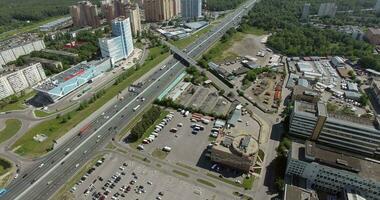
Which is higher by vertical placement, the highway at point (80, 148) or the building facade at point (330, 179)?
the building facade at point (330, 179)

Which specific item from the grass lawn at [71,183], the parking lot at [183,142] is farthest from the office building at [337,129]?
the grass lawn at [71,183]

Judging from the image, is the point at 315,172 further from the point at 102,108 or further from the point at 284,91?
the point at 102,108

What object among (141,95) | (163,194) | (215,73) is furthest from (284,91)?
(163,194)

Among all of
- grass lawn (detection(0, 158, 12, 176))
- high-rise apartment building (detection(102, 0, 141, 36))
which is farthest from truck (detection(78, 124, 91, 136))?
high-rise apartment building (detection(102, 0, 141, 36))

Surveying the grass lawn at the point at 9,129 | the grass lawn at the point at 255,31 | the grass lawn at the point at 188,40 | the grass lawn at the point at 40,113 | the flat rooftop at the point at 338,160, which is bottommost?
the grass lawn at the point at 9,129

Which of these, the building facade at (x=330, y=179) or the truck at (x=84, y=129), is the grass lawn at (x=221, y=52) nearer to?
the truck at (x=84, y=129)

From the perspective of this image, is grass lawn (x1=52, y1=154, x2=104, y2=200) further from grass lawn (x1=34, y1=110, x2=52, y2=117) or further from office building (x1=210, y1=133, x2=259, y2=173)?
grass lawn (x1=34, y1=110, x2=52, y2=117)
